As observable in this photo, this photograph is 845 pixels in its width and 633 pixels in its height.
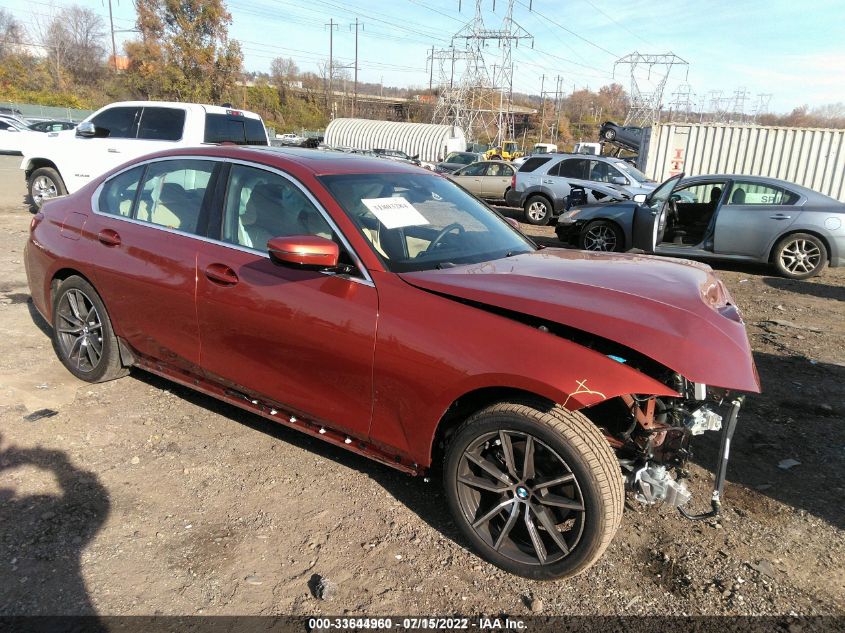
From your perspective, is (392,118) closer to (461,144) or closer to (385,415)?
(461,144)

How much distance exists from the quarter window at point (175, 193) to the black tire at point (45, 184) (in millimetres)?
8871

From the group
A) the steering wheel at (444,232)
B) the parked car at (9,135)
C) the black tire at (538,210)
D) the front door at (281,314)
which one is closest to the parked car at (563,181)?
the black tire at (538,210)

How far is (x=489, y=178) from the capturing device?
706 inches

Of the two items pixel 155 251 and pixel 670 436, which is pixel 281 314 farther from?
pixel 670 436

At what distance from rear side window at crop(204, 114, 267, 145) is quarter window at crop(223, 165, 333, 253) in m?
7.81

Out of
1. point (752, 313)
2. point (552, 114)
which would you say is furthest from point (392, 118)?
point (752, 313)

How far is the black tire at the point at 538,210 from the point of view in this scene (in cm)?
1483

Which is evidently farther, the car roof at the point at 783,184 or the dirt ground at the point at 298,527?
the car roof at the point at 783,184

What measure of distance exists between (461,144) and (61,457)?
39047 millimetres

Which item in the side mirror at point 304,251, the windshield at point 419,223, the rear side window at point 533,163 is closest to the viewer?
the side mirror at point 304,251

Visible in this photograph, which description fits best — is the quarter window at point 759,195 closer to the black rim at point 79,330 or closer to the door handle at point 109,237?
the door handle at point 109,237

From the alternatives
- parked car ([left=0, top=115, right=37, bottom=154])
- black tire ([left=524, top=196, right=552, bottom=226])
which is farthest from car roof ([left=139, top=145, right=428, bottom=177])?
Result: parked car ([left=0, top=115, right=37, bottom=154])

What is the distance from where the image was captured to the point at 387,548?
2.79 m

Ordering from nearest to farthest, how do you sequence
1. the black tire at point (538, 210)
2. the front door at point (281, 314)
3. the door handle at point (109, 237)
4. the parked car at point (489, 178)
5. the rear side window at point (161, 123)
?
1. the front door at point (281, 314)
2. the door handle at point (109, 237)
3. the rear side window at point (161, 123)
4. the black tire at point (538, 210)
5. the parked car at point (489, 178)
